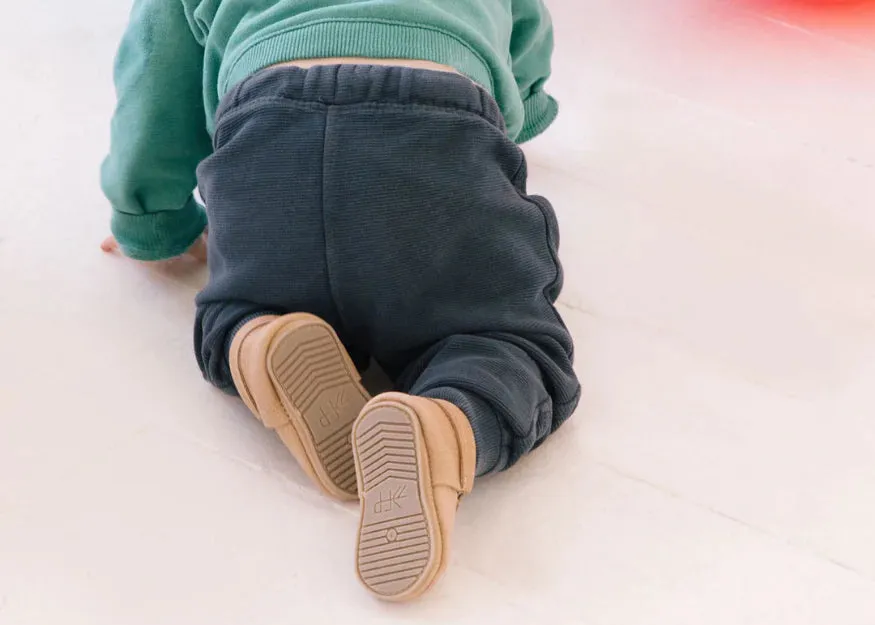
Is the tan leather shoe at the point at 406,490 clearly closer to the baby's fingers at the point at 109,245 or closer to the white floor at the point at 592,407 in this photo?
the white floor at the point at 592,407

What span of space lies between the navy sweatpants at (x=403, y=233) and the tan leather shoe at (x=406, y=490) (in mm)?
40

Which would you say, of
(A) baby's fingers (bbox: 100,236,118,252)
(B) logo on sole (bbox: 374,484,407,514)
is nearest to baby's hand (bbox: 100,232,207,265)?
(A) baby's fingers (bbox: 100,236,118,252)

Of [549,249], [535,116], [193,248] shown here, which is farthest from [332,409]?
[535,116]

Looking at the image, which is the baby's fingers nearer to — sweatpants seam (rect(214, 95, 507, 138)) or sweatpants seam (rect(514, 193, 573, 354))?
sweatpants seam (rect(214, 95, 507, 138))

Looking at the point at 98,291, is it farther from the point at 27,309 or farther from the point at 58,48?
the point at 58,48

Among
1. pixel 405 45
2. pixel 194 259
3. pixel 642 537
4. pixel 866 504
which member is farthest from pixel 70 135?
pixel 866 504

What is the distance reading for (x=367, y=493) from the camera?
70 cm

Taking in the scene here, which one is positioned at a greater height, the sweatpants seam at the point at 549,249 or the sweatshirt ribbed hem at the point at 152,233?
the sweatpants seam at the point at 549,249

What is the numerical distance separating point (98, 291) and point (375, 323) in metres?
0.39

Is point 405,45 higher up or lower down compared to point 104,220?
higher up

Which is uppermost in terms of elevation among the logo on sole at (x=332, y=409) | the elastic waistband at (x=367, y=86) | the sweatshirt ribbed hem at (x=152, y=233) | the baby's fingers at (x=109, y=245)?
the elastic waistband at (x=367, y=86)

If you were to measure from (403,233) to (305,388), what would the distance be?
0.15 meters

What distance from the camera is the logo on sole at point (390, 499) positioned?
678mm

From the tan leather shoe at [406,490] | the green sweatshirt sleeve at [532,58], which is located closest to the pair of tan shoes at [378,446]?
the tan leather shoe at [406,490]
